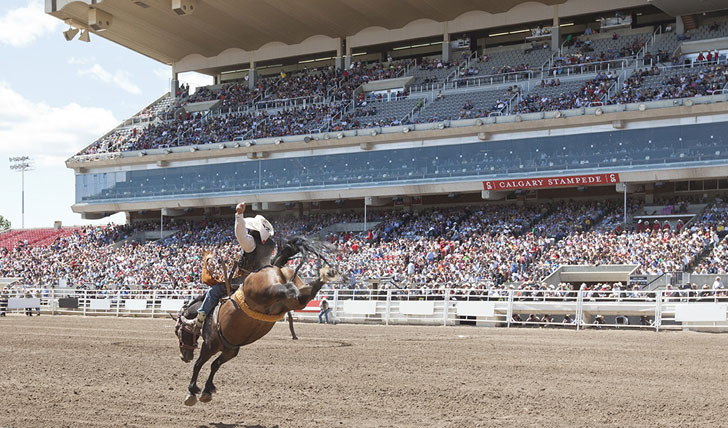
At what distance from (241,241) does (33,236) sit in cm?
6407

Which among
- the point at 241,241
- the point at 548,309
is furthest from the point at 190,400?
the point at 548,309

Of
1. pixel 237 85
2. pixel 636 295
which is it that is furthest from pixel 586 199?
pixel 237 85

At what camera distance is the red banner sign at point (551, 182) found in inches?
1554

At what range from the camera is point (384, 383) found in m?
12.5

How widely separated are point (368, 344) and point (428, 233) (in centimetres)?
2318

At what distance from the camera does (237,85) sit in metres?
60.9

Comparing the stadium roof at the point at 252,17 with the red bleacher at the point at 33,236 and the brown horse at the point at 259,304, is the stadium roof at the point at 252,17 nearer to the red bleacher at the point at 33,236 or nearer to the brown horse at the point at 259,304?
the red bleacher at the point at 33,236

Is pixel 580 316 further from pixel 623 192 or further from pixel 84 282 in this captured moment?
pixel 84 282

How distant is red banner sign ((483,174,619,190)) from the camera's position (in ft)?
129

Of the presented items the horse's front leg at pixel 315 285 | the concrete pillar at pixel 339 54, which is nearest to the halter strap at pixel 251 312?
the horse's front leg at pixel 315 285

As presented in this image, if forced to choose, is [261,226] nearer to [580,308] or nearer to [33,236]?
[580,308]

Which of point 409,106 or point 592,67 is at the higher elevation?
point 592,67

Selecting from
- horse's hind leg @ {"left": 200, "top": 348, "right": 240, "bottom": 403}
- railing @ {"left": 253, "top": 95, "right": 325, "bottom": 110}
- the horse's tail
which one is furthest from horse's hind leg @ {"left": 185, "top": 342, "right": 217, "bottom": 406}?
railing @ {"left": 253, "top": 95, "right": 325, "bottom": 110}

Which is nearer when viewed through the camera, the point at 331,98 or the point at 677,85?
the point at 677,85
